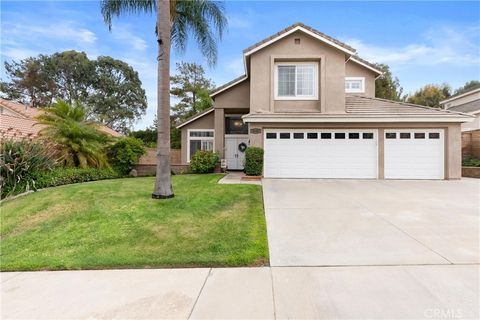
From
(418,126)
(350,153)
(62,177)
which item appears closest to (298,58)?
(350,153)

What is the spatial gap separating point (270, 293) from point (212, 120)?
14330 mm

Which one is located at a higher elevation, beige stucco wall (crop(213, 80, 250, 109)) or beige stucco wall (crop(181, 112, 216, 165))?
beige stucco wall (crop(213, 80, 250, 109))

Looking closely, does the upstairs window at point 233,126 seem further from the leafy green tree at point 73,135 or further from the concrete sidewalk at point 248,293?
the concrete sidewalk at point 248,293

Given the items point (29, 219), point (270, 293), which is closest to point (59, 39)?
point (29, 219)

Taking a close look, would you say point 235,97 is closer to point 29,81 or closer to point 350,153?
point 350,153

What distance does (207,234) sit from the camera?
511 centimetres

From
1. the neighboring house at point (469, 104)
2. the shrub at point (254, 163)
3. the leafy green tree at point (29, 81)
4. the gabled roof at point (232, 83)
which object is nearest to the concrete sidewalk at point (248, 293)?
the shrub at point (254, 163)

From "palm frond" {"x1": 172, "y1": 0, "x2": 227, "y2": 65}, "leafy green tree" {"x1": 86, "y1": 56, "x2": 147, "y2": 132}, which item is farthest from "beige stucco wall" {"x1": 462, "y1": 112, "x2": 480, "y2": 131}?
"leafy green tree" {"x1": 86, "y1": 56, "x2": 147, "y2": 132}

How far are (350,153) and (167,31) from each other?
9311 mm

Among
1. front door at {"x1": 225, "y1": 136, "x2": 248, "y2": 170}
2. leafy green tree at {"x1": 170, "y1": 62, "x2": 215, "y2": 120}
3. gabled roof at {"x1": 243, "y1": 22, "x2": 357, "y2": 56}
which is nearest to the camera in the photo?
gabled roof at {"x1": 243, "y1": 22, "x2": 357, "y2": 56}

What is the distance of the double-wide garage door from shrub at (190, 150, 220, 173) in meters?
3.50

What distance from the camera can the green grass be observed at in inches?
165

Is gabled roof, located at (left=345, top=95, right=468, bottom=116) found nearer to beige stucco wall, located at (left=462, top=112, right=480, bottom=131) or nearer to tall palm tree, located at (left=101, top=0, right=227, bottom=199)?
tall palm tree, located at (left=101, top=0, right=227, bottom=199)

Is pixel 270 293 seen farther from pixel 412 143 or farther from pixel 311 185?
pixel 412 143
